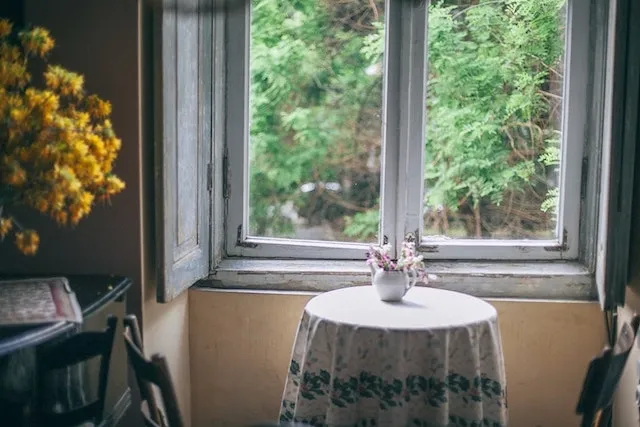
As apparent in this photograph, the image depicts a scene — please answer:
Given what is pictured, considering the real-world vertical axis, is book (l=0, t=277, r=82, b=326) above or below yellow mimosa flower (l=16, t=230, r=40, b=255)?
below

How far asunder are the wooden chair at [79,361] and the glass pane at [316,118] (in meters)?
1.29

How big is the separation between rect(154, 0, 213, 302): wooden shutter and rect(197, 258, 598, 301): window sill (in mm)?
174

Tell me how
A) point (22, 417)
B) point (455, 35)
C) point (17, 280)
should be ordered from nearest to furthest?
1. point (22, 417)
2. point (17, 280)
3. point (455, 35)

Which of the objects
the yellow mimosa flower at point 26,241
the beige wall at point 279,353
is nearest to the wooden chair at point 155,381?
the yellow mimosa flower at point 26,241

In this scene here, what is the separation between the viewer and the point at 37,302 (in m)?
1.99

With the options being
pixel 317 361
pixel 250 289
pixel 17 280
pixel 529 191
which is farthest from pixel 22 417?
pixel 529 191

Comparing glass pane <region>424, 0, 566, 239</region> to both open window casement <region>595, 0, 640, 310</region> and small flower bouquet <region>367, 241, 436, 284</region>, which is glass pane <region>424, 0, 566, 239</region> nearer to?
open window casement <region>595, 0, 640, 310</region>

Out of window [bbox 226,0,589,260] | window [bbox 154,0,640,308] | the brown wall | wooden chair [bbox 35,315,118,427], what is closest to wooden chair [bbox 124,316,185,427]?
wooden chair [bbox 35,315,118,427]

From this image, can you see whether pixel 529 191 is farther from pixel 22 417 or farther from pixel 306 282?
pixel 22 417

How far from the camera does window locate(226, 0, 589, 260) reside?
3.05m

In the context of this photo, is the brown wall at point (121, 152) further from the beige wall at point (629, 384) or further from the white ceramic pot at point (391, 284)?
the beige wall at point (629, 384)

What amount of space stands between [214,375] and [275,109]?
43.7 inches

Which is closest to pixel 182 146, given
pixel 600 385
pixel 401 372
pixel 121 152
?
pixel 121 152

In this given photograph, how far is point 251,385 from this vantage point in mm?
3133
